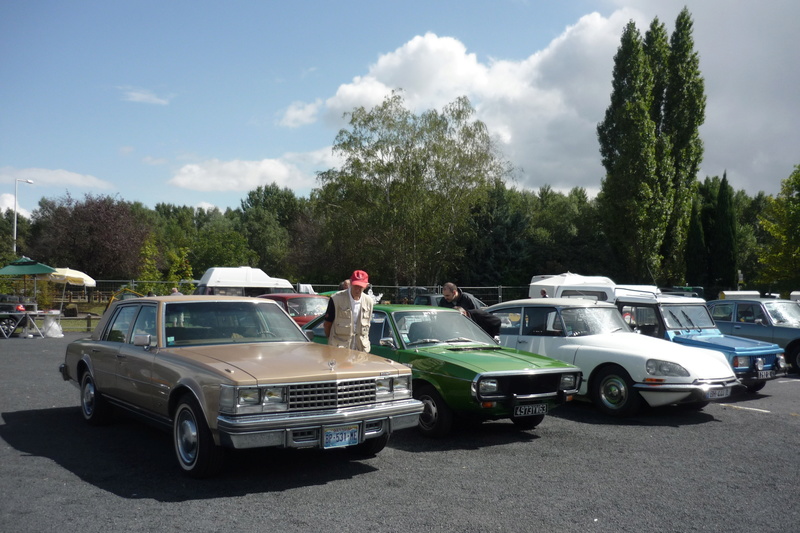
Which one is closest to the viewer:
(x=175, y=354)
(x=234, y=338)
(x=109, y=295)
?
(x=175, y=354)

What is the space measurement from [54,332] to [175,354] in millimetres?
18328

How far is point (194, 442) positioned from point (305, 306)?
1062 centimetres

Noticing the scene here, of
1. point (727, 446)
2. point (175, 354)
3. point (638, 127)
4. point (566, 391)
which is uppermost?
point (638, 127)

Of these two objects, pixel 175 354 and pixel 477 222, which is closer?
pixel 175 354

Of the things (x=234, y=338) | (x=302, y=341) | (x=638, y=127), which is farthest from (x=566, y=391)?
(x=638, y=127)

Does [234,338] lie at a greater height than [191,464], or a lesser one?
greater

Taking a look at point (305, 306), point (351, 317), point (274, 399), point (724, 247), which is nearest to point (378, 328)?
point (351, 317)

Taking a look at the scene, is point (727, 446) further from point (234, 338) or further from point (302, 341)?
point (234, 338)

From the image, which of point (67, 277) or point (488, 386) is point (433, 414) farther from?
point (67, 277)

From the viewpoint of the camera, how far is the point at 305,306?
1633cm

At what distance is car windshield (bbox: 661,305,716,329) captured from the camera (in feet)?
37.6

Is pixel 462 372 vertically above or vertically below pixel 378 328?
below

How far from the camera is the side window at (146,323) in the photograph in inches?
267

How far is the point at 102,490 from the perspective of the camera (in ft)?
17.7
